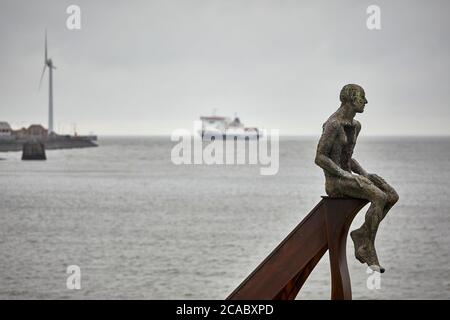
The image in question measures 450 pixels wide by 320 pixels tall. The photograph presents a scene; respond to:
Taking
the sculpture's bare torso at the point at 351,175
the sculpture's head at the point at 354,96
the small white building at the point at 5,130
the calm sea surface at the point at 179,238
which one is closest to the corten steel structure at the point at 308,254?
the sculpture's bare torso at the point at 351,175

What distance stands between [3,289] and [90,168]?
101 meters

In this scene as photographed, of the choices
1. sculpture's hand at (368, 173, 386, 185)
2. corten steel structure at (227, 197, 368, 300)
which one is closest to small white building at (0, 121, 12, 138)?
corten steel structure at (227, 197, 368, 300)

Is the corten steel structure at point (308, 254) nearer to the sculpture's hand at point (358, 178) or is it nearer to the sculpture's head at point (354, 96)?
the sculpture's hand at point (358, 178)

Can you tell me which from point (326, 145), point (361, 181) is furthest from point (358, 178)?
point (326, 145)

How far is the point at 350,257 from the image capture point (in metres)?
46.0

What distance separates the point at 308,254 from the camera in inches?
283

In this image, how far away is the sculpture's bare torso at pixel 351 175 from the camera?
7.01 metres

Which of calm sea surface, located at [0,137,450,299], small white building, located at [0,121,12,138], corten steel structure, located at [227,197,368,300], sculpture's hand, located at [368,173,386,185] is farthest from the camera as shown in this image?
small white building, located at [0,121,12,138]

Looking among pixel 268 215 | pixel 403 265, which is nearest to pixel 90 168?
pixel 268 215

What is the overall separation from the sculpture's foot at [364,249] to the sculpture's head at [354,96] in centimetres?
110

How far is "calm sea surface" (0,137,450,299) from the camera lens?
126ft

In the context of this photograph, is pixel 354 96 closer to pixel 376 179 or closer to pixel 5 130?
pixel 376 179

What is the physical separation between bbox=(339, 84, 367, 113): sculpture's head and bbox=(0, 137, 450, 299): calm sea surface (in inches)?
1123

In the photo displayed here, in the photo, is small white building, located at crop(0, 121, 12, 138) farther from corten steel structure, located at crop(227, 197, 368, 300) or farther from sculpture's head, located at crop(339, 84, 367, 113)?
sculpture's head, located at crop(339, 84, 367, 113)
